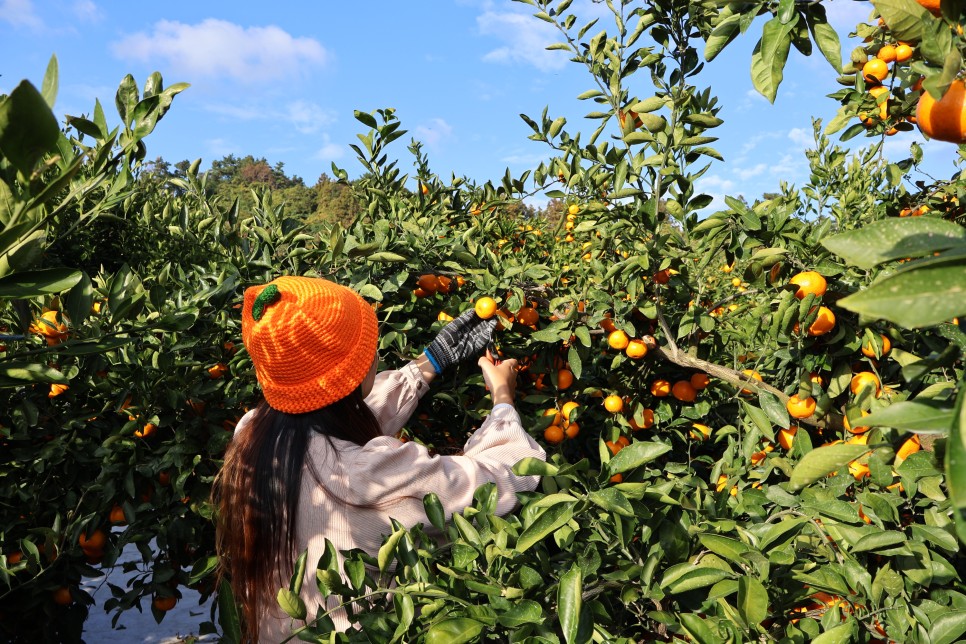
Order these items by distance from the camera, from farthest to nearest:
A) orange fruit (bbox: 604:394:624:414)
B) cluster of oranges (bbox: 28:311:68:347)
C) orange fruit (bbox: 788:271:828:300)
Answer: orange fruit (bbox: 604:394:624:414) < cluster of oranges (bbox: 28:311:68:347) < orange fruit (bbox: 788:271:828:300)

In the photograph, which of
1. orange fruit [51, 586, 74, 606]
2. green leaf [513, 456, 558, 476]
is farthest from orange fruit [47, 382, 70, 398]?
green leaf [513, 456, 558, 476]

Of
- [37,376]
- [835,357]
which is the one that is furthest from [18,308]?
[835,357]

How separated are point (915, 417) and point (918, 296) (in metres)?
0.13

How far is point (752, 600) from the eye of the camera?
3.05 ft

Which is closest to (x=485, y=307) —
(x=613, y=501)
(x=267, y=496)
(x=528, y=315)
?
(x=528, y=315)

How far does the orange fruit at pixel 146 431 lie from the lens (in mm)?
1928

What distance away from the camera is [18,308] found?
→ 125cm

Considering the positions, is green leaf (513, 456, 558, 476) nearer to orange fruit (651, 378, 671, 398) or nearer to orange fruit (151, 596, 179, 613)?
orange fruit (651, 378, 671, 398)

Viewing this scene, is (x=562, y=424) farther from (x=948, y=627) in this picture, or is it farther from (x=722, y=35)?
(x=722, y=35)

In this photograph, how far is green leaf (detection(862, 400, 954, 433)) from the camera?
19.9 inches

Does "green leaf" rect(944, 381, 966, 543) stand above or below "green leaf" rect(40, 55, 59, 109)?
below

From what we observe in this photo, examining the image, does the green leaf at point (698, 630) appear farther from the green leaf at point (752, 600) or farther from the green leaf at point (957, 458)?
the green leaf at point (957, 458)

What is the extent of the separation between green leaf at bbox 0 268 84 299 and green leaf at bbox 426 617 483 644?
0.61 m

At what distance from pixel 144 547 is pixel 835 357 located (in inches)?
74.6
